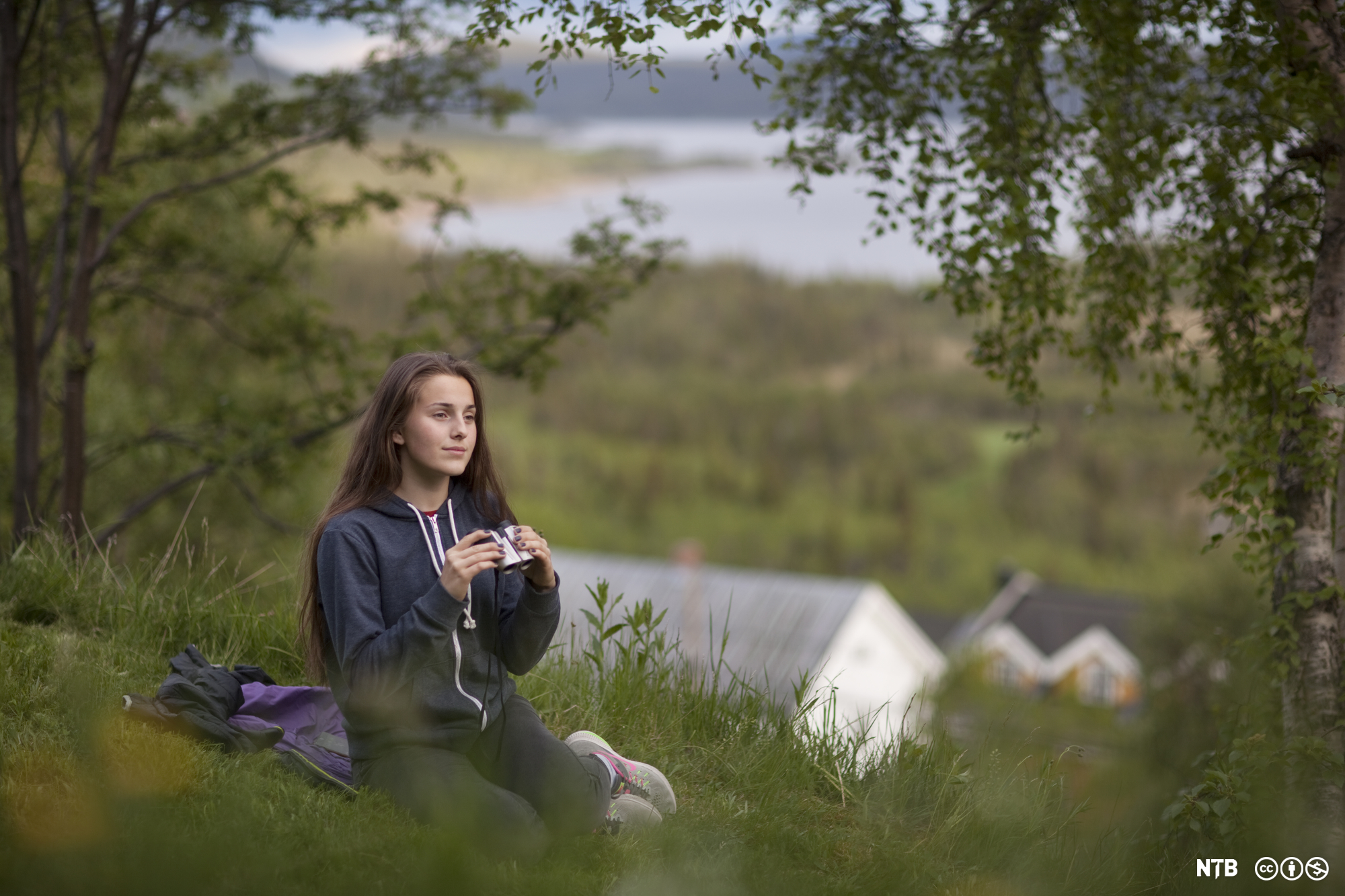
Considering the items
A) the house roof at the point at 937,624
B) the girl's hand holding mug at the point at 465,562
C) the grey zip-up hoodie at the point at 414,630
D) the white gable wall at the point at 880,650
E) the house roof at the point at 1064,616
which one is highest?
the girl's hand holding mug at the point at 465,562

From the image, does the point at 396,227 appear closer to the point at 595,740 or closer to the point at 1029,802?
the point at 595,740

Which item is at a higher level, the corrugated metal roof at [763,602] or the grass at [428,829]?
the grass at [428,829]

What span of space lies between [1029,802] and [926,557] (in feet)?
510

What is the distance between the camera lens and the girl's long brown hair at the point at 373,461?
11.6 feet

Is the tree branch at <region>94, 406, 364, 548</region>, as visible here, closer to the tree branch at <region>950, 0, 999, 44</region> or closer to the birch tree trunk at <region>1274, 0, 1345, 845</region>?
the tree branch at <region>950, 0, 999, 44</region>

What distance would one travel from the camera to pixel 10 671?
12.7ft

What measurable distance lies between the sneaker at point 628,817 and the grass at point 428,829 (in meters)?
0.06

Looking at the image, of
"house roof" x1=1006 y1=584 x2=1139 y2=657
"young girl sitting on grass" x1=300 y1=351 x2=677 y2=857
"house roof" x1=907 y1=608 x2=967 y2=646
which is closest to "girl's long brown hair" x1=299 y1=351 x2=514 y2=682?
"young girl sitting on grass" x1=300 y1=351 x2=677 y2=857

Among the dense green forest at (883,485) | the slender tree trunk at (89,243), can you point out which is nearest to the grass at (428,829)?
the slender tree trunk at (89,243)

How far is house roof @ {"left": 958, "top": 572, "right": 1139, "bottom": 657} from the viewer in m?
69.8

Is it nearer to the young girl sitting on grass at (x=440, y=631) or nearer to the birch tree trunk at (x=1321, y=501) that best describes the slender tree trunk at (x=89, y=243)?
the young girl sitting on grass at (x=440, y=631)

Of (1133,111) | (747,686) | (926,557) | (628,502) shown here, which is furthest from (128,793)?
(628,502)

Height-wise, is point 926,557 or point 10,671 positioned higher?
point 10,671

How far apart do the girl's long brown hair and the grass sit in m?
0.46
